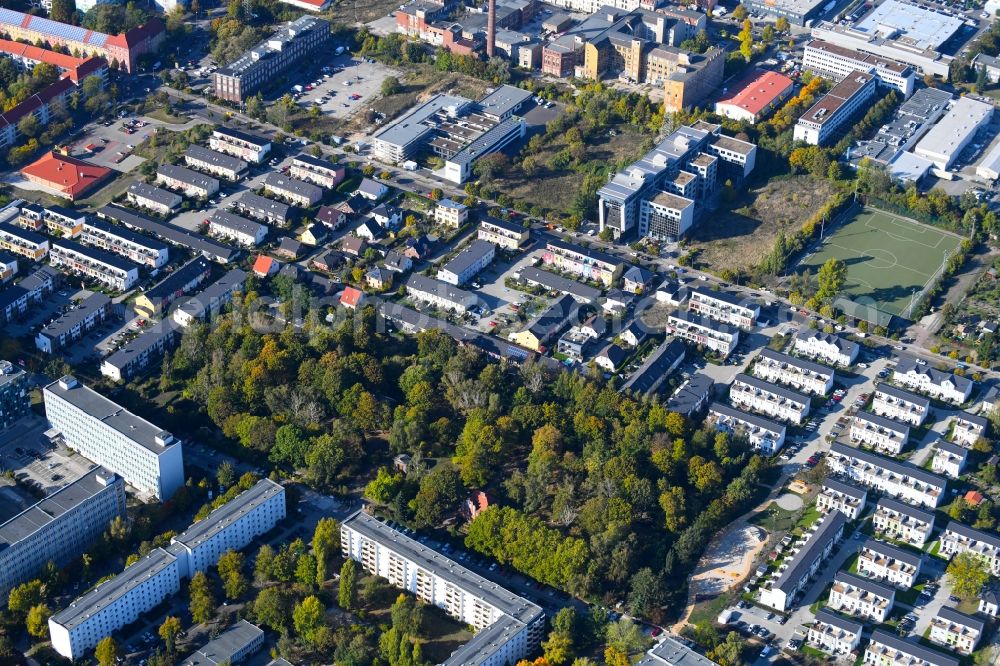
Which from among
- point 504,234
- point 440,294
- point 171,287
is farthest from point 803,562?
point 171,287

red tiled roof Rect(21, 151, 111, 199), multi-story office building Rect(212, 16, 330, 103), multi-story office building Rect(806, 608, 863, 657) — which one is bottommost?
multi-story office building Rect(806, 608, 863, 657)

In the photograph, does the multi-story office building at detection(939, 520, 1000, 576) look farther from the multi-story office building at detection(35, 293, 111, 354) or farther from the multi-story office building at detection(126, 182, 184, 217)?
the multi-story office building at detection(126, 182, 184, 217)

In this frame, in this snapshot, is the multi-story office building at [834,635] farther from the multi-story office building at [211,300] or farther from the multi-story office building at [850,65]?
the multi-story office building at [850,65]

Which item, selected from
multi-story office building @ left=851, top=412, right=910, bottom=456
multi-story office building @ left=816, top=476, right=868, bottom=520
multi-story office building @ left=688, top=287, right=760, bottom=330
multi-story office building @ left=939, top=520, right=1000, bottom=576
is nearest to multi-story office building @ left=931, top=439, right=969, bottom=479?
multi-story office building @ left=851, top=412, right=910, bottom=456

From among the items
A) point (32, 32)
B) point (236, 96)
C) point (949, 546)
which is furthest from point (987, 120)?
point (32, 32)

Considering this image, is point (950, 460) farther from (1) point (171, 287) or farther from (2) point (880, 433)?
(1) point (171, 287)

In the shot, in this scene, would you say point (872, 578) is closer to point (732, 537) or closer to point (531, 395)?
point (732, 537)
